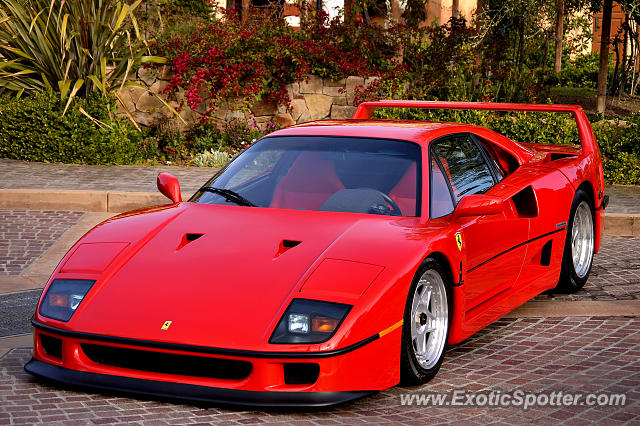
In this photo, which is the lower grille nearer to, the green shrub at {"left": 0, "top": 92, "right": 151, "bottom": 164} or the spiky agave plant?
the spiky agave plant

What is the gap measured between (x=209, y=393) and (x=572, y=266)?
3.72m

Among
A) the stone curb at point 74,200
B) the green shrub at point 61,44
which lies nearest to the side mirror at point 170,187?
the stone curb at point 74,200

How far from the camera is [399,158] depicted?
5.75 m

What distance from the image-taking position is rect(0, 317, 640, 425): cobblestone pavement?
441cm

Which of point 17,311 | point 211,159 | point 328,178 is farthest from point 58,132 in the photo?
point 328,178

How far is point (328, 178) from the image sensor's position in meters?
5.77

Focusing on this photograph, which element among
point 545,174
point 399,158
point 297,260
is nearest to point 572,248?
point 545,174

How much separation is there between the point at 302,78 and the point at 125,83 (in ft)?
8.82

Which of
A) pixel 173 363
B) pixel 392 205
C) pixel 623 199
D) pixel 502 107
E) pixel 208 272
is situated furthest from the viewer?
pixel 623 199

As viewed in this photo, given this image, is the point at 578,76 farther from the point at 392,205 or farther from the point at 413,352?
the point at 413,352

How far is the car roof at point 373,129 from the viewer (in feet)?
19.4

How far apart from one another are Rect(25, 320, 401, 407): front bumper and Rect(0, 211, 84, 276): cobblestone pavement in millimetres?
3478

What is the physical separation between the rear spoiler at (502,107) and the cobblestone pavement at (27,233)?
310 centimetres

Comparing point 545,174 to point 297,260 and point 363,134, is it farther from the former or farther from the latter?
point 297,260
